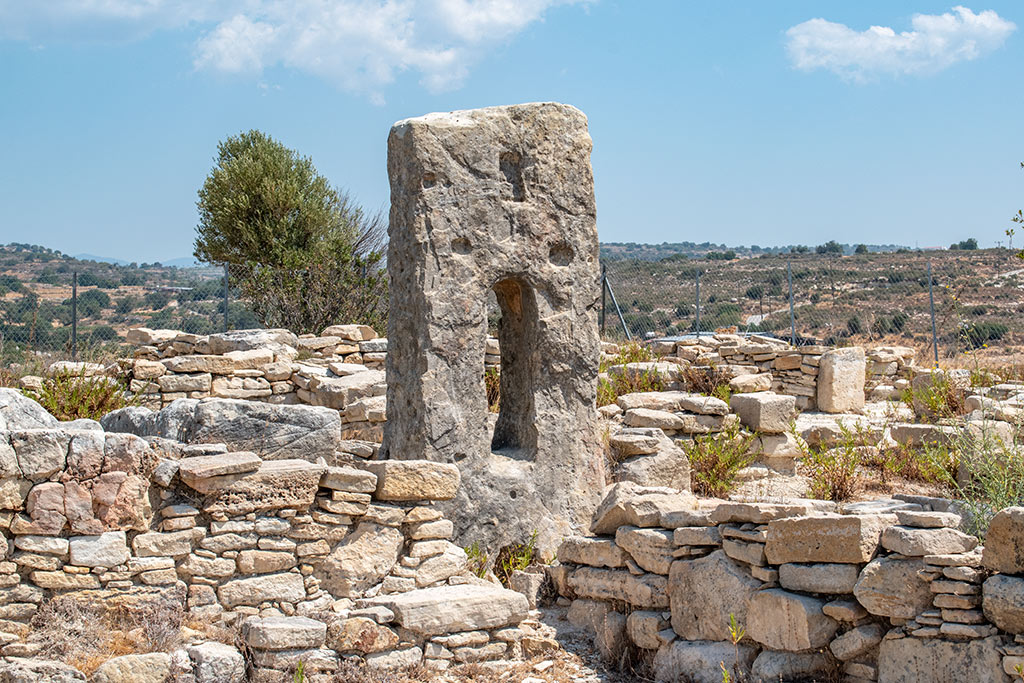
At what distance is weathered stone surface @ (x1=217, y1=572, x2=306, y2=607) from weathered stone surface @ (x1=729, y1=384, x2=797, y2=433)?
5429 mm

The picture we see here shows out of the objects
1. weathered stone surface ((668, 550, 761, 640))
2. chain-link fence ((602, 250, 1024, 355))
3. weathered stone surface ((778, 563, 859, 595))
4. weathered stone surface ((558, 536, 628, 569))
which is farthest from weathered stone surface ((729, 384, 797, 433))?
chain-link fence ((602, 250, 1024, 355))

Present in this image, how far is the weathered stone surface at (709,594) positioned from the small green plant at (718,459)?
118 inches

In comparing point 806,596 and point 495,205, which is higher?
point 495,205

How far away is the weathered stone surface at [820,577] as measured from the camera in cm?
465

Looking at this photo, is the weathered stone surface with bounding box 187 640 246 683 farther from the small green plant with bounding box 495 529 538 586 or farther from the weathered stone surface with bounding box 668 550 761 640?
the small green plant with bounding box 495 529 538 586

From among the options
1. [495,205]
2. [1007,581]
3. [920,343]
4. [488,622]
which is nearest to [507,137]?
[495,205]

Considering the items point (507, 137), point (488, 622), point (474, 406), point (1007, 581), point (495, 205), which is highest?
point (507, 137)

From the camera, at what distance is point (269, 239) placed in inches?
653

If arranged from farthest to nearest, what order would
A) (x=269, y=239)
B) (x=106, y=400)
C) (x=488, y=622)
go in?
(x=269, y=239)
(x=106, y=400)
(x=488, y=622)

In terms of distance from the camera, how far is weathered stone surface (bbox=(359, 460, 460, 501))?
5367 millimetres

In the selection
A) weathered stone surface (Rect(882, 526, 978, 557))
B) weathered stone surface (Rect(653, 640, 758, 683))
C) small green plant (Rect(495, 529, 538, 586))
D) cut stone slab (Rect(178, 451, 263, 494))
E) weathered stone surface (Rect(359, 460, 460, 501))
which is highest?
cut stone slab (Rect(178, 451, 263, 494))

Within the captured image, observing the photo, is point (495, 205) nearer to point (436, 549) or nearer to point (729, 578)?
point (436, 549)

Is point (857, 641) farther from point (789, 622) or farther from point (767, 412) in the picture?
point (767, 412)

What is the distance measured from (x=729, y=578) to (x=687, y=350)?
898 cm
